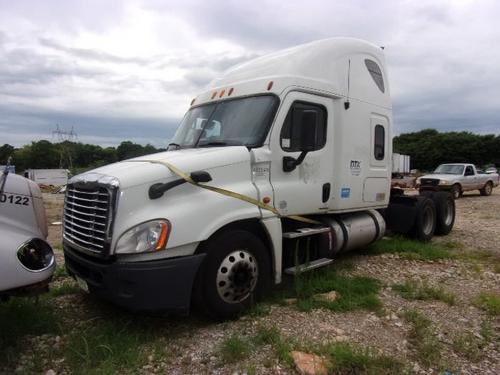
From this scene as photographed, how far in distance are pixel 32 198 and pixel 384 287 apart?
4.45m

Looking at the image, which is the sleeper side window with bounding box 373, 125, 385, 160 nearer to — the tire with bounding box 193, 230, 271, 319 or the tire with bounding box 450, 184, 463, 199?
the tire with bounding box 193, 230, 271, 319

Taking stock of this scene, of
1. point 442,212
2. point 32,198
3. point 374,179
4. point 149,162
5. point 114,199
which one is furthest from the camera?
point 442,212

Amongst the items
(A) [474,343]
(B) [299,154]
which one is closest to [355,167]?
(B) [299,154]

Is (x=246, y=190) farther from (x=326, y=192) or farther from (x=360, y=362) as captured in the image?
Answer: (x=360, y=362)

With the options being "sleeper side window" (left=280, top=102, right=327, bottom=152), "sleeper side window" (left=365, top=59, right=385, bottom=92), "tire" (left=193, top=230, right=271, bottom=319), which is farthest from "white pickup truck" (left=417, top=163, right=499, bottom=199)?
"tire" (left=193, top=230, right=271, bottom=319)

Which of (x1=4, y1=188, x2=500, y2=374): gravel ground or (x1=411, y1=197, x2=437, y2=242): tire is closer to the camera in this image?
(x1=4, y1=188, x2=500, y2=374): gravel ground

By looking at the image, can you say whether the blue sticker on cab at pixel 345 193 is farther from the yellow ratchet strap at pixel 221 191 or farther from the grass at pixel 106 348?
the grass at pixel 106 348

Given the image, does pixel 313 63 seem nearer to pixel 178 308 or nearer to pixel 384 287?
pixel 384 287

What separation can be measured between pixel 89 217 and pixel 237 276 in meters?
1.60

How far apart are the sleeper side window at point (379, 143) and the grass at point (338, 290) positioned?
6.95 ft

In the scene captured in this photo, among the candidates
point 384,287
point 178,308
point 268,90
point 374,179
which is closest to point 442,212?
point 374,179

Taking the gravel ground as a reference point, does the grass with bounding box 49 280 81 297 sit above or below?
above

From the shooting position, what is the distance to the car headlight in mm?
3881

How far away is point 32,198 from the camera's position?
4188mm
